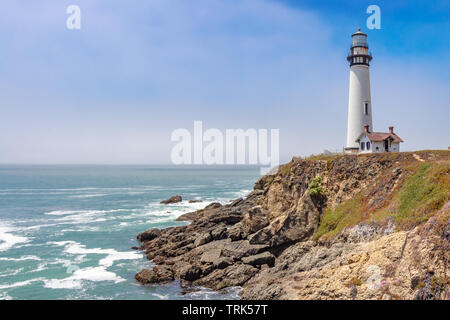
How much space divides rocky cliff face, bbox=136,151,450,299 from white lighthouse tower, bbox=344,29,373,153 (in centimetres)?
868

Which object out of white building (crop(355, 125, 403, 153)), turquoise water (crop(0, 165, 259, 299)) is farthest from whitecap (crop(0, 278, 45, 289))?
white building (crop(355, 125, 403, 153))

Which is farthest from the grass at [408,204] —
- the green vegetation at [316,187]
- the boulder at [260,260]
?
the boulder at [260,260]

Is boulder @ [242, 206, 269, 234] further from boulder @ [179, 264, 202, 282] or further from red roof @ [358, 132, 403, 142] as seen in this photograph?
red roof @ [358, 132, 403, 142]

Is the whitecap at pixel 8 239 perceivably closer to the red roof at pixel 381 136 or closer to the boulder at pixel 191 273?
the boulder at pixel 191 273

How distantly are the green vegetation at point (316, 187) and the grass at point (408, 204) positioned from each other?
8.28 feet

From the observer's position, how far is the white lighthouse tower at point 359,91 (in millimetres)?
41812

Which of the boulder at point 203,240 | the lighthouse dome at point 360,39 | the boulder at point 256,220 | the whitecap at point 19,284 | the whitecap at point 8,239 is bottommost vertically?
the whitecap at point 19,284

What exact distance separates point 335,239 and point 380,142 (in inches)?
664

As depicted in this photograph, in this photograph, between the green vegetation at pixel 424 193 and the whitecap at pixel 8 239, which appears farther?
the whitecap at pixel 8 239

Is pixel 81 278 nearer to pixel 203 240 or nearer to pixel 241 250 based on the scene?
pixel 203 240

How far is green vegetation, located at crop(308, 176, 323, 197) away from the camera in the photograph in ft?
107

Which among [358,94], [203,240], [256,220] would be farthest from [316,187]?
[358,94]

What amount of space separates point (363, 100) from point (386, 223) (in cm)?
2328
